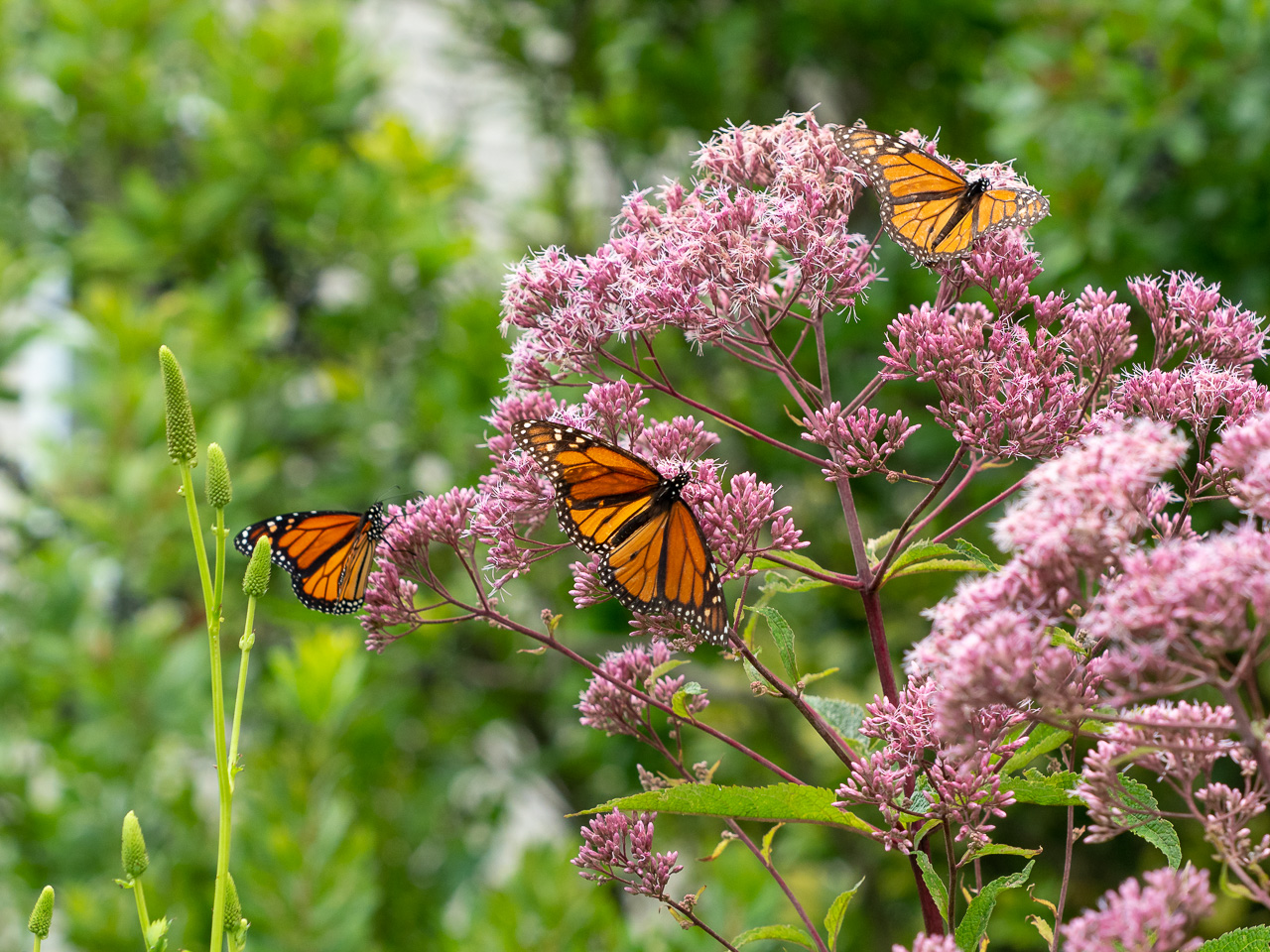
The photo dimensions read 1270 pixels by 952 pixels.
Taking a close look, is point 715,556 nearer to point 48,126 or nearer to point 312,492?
point 312,492

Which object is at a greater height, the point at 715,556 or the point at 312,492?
the point at 312,492

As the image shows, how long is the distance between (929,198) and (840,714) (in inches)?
27.4

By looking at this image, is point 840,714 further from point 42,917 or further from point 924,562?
point 42,917

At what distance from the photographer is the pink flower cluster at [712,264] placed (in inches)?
54.9

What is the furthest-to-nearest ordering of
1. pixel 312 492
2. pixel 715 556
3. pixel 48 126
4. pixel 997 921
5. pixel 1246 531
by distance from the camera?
1. pixel 48 126
2. pixel 312 492
3. pixel 997 921
4. pixel 715 556
5. pixel 1246 531

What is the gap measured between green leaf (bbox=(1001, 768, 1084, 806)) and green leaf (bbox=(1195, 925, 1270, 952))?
0.17 metres

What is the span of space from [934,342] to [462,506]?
64cm

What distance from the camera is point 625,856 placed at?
131 centimetres

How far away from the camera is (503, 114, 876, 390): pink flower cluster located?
1.39 meters

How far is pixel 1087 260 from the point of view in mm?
3500

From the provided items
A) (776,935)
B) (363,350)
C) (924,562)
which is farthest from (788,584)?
(363,350)

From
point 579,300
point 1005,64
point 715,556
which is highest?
point 1005,64

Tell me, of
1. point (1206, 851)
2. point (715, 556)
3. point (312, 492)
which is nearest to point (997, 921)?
point (1206, 851)

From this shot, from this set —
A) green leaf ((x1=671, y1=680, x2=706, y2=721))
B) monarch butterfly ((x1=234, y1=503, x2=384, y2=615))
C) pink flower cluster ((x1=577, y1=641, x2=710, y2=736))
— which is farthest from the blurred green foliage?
green leaf ((x1=671, y1=680, x2=706, y2=721))
